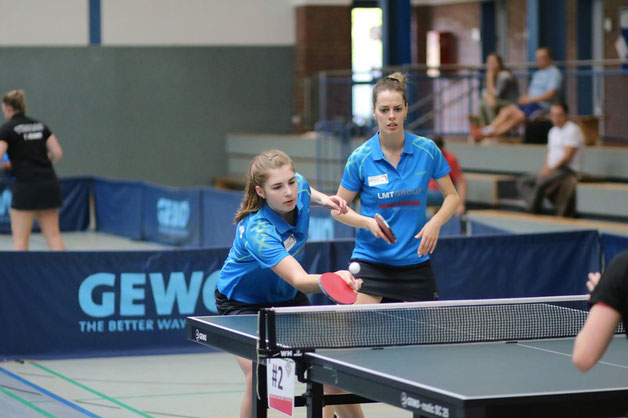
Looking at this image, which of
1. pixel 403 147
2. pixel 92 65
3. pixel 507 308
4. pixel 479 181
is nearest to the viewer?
pixel 507 308

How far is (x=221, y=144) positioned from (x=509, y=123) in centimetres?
814

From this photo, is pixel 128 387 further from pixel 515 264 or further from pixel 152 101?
pixel 152 101

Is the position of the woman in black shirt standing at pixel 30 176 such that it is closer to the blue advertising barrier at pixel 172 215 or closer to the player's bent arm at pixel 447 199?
the blue advertising barrier at pixel 172 215

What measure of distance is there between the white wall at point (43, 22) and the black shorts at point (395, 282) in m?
16.1

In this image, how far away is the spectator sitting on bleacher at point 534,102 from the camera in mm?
14977

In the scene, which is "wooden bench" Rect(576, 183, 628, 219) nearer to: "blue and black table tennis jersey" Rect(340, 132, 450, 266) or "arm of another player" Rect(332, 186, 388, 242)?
"blue and black table tennis jersey" Rect(340, 132, 450, 266)

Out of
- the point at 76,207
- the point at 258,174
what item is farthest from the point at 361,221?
the point at 76,207

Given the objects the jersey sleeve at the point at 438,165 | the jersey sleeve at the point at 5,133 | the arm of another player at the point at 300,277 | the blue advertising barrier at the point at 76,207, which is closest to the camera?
the arm of another player at the point at 300,277

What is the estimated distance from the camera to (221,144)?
74.1 ft

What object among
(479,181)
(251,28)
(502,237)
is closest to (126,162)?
(251,28)

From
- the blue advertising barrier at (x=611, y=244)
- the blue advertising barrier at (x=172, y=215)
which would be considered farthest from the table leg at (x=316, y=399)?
the blue advertising barrier at (x=172, y=215)

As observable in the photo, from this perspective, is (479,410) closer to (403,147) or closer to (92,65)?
(403,147)

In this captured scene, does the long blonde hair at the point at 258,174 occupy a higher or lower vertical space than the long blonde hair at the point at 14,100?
lower

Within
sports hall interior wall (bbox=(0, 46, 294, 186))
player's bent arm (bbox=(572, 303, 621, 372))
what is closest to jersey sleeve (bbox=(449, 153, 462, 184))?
player's bent arm (bbox=(572, 303, 621, 372))
